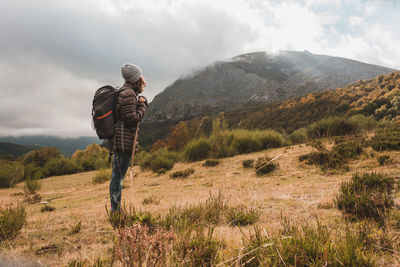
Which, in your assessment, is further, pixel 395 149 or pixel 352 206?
pixel 395 149

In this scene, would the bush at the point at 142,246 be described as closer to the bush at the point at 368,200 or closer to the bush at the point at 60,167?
the bush at the point at 368,200

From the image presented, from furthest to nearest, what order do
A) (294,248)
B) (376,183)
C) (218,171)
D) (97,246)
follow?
(218,171) < (376,183) < (97,246) < (294,248)

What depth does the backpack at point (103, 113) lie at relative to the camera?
2773 millimetres

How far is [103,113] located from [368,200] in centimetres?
366

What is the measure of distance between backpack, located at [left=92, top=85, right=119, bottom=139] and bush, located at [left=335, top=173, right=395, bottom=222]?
10.7 feet

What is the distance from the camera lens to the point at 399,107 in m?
18.4

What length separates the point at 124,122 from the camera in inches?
117

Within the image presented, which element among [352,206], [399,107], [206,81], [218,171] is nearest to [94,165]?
[218,171]

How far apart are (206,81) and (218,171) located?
17318 centimetres

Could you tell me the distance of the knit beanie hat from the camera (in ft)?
10.4

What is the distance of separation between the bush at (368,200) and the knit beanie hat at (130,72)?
3.46m

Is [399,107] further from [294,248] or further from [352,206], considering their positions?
[294,248]

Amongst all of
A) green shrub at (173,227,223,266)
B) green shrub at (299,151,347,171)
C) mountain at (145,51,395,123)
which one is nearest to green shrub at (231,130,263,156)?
green shrub at (299,151,347,171)

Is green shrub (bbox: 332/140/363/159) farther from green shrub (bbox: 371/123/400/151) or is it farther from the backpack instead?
the backpack
